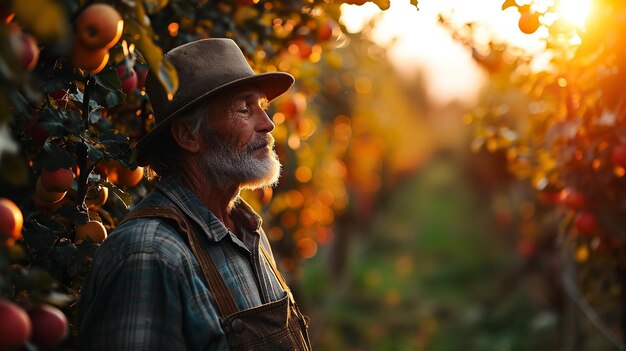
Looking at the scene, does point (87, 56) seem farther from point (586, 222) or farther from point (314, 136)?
point (314, 136)

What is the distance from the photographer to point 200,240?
218 cm

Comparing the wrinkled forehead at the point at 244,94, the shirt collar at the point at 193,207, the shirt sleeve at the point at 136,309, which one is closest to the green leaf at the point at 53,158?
the shirt sleeve at the point at 136,309

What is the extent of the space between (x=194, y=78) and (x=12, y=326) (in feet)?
3.62

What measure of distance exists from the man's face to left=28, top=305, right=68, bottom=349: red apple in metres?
0.90

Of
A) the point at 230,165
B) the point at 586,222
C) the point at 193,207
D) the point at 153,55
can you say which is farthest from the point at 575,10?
the point at 153,55

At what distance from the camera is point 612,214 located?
3.42 meters

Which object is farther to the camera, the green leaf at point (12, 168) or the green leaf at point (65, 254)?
the green leaf at point (65, 254)

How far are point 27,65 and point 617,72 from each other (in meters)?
2.27

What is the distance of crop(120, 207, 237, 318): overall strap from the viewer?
6.77ft

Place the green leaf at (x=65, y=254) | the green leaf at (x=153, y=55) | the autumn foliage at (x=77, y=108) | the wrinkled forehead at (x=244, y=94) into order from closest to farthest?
the autumn foliage at (x=77, y=108)
the green leaf at (x=153, y=55)
the green leaf at (x=65, y=254)
the wrinkled forehead at (x=244, y=94)

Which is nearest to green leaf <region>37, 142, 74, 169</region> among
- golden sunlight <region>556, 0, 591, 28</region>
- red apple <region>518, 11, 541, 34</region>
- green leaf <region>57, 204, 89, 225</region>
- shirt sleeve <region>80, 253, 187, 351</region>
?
green leaf <region>57, 204, 89, 225</region>

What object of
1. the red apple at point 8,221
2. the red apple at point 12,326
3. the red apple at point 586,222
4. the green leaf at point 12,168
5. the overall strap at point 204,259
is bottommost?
the red apple at point 586,222

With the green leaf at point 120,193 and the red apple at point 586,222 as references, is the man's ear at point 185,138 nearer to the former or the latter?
the green leaf at point 120,193

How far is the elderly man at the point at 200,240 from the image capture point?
6.33 feet
